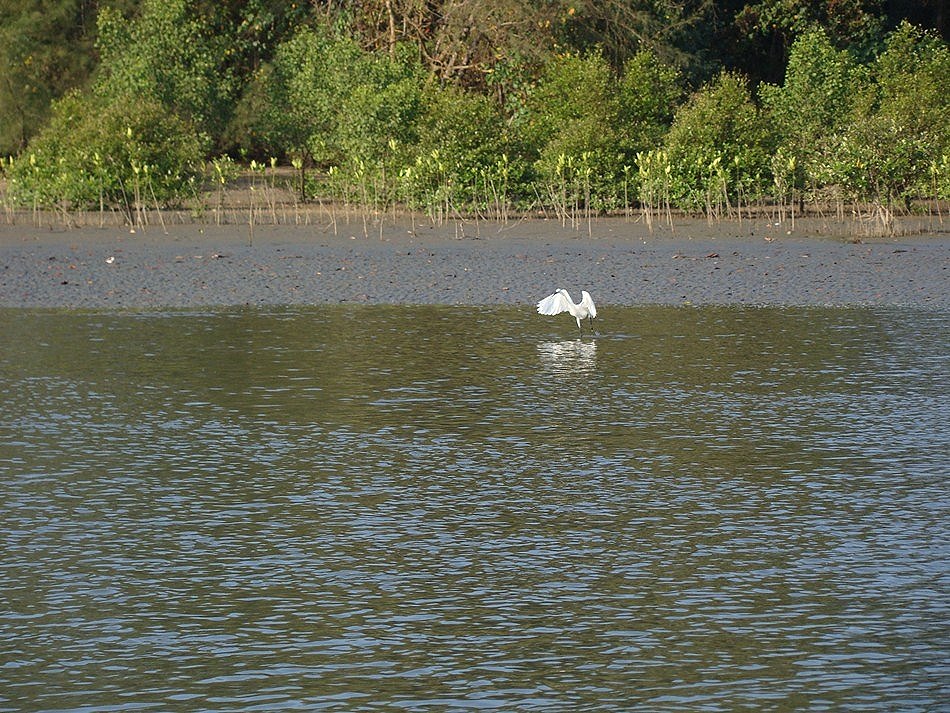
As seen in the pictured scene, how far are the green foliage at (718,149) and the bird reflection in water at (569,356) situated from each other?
13882 millimetres

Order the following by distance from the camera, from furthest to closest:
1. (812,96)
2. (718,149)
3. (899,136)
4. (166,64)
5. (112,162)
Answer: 1. (166,64)
2. (812,96)
3. (718,149)
4. (112,162)
5. (899,136)

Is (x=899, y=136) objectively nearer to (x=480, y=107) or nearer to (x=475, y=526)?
(x=480, y=107)

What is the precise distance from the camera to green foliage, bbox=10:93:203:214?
1122 inches

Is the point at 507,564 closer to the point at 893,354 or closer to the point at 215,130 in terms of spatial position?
A: the point at 893,354

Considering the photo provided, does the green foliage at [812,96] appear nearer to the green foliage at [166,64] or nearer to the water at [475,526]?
the green foliage at [166,64]

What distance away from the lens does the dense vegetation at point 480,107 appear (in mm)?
28594

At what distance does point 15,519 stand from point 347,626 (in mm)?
2610

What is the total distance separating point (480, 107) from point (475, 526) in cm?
2248

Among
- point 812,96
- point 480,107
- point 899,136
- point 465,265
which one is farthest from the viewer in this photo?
point 812,96

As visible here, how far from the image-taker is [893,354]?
13.9 metres

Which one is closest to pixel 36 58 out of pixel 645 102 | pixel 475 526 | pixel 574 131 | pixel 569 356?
pixel 574 131

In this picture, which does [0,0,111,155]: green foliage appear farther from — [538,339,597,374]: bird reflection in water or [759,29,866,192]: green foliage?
[538,339,597,374]: bird reflection in water

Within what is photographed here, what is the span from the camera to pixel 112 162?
28562 mm

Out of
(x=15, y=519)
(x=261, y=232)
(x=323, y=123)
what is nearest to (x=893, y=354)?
(x=15, y=519)
